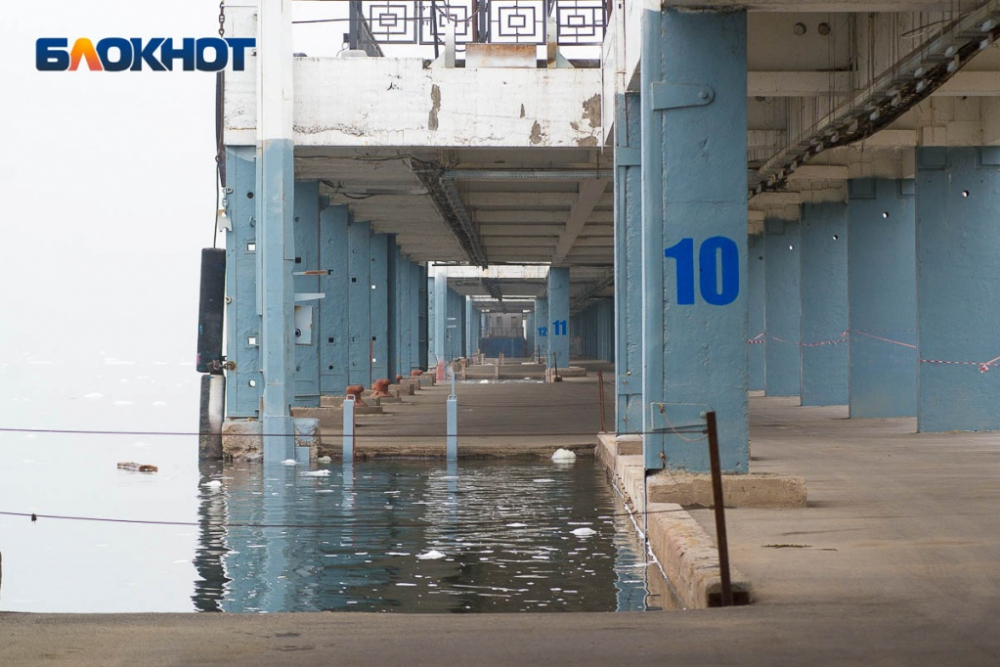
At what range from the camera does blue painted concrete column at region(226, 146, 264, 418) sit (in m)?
20.0

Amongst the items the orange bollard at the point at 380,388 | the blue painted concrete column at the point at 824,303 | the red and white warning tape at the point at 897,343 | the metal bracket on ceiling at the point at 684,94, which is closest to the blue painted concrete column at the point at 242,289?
the red and white warning tape at the point at 897,343

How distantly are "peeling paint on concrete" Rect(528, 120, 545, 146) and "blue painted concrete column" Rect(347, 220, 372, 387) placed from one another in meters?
12.5

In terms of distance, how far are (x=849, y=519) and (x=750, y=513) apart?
0.85 meters

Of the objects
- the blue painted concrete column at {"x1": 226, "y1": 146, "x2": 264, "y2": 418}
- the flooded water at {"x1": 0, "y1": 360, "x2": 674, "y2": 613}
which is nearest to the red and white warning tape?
the flooded water at {"x1": 0, "y1": 360, "x2": 674, "y2": 613}

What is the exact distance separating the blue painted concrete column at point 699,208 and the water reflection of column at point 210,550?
158 inches

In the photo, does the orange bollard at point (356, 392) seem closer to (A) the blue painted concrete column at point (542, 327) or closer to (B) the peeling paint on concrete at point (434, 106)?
(B) the peeling paint on concrete at point (434, 106)

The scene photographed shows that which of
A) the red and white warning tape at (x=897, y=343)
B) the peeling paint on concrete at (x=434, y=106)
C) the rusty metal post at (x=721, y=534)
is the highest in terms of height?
the peeling paint on concrete at (x=434, y=106)

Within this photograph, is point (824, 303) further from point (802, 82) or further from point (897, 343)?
point (802, 82)

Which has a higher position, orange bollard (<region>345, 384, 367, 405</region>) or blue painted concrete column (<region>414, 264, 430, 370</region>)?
blue painted concrete column (<region>414, 264, 430, 370</region>)

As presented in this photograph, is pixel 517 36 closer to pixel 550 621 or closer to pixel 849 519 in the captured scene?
pixel 849 519

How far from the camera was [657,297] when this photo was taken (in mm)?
11984

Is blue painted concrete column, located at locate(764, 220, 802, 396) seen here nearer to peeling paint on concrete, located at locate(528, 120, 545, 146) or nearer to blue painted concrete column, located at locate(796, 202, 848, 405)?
blue painted concrete column, located at locate(796, 202, 848, 405)

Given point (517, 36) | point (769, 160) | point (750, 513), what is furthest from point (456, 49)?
point (750, 513)

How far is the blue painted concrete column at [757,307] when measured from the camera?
36.5 meters
